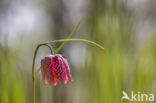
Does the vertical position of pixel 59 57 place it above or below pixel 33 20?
below

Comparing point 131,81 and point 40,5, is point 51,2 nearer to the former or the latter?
point 40,5

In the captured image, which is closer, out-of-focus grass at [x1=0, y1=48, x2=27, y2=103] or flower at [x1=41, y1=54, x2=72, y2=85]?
flower at [x1=41, y1=54, x2=72, y2=85]

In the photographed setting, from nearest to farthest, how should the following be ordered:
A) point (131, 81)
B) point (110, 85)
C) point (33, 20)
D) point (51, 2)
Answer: point (110, 85) → point (131, 81) → point (33, 20) → point (51, 2)

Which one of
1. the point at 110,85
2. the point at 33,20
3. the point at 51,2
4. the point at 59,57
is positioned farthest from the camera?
the point at 51,2

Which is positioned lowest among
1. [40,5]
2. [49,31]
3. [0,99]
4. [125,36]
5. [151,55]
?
[0,99]

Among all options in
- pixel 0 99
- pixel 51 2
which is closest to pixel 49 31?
pixel 51 2

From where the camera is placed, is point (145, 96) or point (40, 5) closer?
point (145, 96)

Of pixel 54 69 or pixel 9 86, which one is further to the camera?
pixel 9 86

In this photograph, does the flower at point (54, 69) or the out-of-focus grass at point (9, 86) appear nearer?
the flower at point (54, 69)
